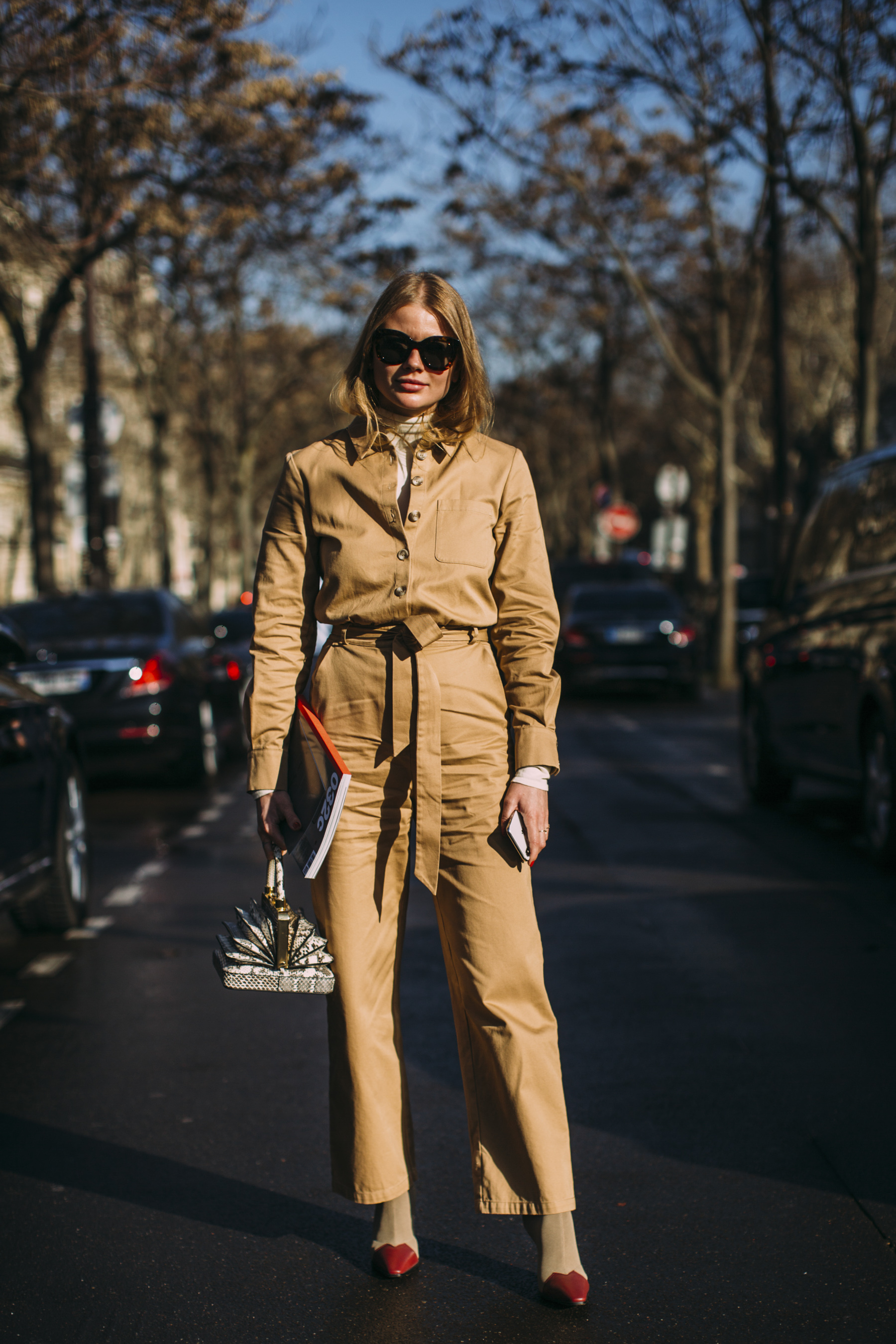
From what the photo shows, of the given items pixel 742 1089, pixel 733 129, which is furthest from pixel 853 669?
pixel 733 129

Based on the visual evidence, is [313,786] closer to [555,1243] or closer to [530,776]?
[530,776]

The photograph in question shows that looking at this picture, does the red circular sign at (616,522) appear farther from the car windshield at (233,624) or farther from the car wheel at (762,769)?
the car wheel at (762,769)

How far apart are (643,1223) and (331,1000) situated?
968 millimetres

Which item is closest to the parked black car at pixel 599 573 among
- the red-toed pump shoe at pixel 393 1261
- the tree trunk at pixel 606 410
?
the tree trunk at pixel 606 410

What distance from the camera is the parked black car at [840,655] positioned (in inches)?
325

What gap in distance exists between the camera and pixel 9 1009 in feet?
19.4

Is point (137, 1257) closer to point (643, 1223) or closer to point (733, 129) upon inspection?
point (643, 1223)

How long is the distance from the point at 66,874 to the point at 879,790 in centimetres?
398

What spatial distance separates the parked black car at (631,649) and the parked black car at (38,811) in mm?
15427

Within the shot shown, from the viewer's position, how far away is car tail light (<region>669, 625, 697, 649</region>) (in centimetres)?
2247

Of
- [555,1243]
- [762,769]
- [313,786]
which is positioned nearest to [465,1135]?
[555,1243]

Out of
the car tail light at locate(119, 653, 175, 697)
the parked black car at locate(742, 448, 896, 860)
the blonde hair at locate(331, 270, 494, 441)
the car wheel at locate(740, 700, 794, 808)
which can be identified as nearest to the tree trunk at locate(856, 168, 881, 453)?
the car wheel at locate(740, 700, 794, 808)

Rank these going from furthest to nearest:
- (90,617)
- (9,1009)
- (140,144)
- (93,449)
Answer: (93,449) < (140,144) < (90,617) < (9,1009)

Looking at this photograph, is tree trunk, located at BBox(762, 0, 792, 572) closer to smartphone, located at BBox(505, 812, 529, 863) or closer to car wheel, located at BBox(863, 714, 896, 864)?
car wheel, located at BBox(863, 714, 896, 864)
